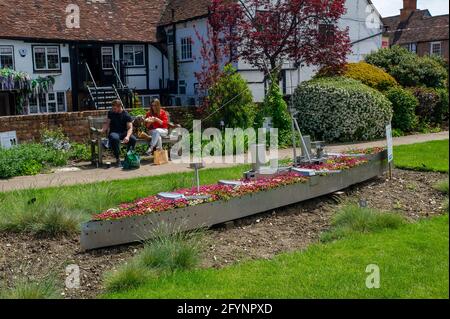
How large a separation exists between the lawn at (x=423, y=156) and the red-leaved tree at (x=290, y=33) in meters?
5.47

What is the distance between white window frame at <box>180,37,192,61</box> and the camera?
1044 inches

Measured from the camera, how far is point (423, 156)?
41.8ft

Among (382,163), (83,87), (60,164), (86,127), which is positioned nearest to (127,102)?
Result: (83,87)

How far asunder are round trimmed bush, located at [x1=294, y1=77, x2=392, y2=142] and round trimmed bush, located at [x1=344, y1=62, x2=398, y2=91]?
1.69m

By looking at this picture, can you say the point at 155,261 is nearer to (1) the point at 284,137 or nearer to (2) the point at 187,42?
(1) the point at 284,137

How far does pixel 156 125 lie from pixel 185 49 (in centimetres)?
1380

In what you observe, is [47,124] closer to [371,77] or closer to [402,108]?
[371,77]

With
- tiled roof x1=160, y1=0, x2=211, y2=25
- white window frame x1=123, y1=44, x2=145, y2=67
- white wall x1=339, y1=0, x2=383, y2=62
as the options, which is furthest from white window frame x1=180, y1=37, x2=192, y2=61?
white wall x1=339, y1=0, x2=383, y2=62

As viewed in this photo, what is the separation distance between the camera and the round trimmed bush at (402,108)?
18.8 m

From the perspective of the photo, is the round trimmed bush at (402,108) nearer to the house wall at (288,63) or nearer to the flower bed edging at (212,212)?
the house wall at (288,63)

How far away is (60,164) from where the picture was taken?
521 inches

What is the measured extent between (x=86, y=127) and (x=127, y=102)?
10112 millimetres

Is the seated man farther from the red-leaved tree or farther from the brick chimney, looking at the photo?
the brick chimney
